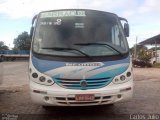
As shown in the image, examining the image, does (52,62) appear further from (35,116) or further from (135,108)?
(135,108)

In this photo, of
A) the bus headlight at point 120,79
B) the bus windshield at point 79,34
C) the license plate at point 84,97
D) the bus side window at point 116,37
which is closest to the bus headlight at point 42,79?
the bus windshield at point 79,34

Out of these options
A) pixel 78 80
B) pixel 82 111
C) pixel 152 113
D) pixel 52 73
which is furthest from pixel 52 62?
pixel 152 113

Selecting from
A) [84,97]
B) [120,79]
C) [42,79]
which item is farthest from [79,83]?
[120,79]

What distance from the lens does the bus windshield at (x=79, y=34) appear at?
720 centimetres

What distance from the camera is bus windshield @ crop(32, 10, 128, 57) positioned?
7199 mm

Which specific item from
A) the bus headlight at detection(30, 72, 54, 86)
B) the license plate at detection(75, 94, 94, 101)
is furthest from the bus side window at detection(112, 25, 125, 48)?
the bus headlight at detection(30, 72, 54, 86)

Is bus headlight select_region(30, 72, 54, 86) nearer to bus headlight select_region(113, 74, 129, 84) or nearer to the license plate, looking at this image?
the license plate

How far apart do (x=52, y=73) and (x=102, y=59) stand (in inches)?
43.9

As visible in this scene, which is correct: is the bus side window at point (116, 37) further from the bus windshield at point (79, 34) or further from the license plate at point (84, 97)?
the license plate at point (84, 97)

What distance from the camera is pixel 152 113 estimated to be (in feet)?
26.2

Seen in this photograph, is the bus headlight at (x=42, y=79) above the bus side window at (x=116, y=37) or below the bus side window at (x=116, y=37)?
below

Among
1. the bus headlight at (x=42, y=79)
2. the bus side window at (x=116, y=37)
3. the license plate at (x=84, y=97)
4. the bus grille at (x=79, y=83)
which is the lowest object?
the license plate at (x=84, y=97)

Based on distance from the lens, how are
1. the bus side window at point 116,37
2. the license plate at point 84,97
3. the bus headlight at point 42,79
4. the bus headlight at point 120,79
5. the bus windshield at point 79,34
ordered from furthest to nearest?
the bus side window at point 116,37
the bus windshield at point 79,34
the bus headlight at point 120,79
the bus headlight at point 42,79
the license plate at point 84,97

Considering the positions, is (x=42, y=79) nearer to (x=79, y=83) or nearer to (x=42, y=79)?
(x=42, y=79)
